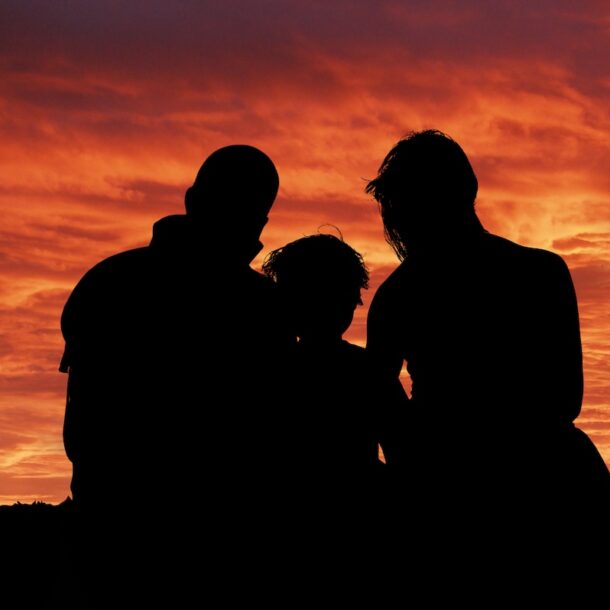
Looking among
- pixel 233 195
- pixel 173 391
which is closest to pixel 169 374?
pixel 173 391

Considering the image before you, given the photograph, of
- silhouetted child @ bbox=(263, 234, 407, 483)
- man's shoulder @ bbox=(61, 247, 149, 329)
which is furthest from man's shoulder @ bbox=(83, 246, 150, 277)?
silhouetted child @ bbox=(263, 234, 407, 483)

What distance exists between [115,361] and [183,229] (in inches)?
23.4

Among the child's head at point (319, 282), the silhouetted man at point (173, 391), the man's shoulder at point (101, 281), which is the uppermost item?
the child's head at point (319, 282)

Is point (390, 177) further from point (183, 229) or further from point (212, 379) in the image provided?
point (212, 379)

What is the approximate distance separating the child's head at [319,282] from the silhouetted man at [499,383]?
1.05 meters

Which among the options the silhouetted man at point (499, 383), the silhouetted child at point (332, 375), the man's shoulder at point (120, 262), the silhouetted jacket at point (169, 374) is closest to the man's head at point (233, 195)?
the silhouetted jacket at point (169, 374)

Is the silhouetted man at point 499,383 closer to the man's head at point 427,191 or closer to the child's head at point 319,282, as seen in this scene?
the man's head at point 427,191

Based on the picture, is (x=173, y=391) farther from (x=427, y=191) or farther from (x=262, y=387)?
(x=427, y=191)

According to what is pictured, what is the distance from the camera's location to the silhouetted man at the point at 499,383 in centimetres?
397

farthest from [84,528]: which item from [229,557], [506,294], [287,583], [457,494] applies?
[506,294]

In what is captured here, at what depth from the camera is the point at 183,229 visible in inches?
158

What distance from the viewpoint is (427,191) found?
4.35 m

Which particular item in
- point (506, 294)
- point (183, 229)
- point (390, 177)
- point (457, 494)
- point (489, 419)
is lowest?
point (457, 494)

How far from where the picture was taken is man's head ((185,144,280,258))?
405 cm
